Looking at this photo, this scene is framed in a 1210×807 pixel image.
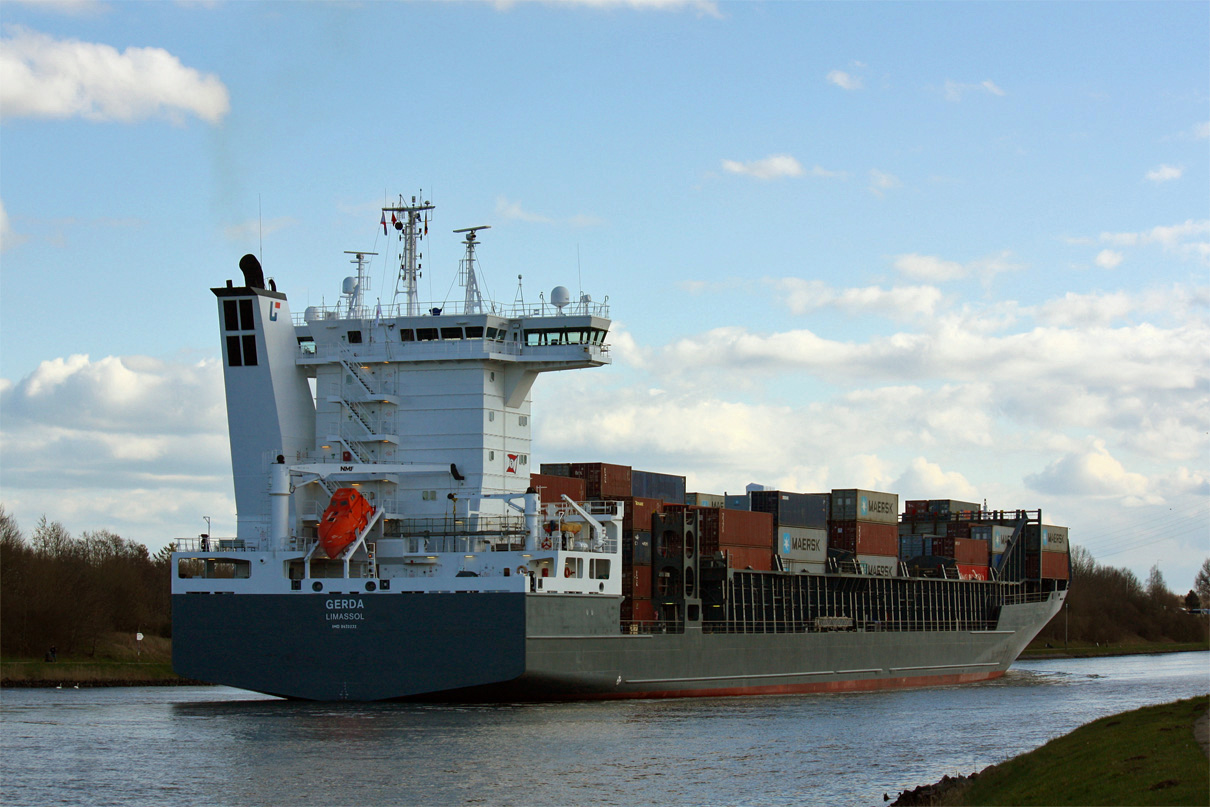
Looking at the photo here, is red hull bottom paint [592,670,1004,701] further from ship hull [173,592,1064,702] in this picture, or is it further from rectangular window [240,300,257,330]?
rectangular window [240,300,257,330]

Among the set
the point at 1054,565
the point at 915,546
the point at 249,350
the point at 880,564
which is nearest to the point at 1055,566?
the point at 1054,565

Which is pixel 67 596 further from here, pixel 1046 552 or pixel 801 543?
pixel 1046 552

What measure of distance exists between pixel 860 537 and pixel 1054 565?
1888cm

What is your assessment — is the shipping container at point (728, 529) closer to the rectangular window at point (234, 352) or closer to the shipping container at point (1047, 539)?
the rectangular window at point (234, 352)

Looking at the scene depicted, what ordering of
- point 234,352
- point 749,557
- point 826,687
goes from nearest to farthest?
point 234,352 < point 749,557 < point 826,687

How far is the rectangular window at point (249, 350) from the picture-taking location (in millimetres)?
42062

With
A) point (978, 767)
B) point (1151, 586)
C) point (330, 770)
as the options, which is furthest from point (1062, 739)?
point (1151, 586)

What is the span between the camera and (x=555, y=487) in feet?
142

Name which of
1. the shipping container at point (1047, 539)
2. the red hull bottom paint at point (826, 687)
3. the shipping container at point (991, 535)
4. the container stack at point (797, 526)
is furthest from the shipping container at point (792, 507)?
the shipping container at point (1047, 539)

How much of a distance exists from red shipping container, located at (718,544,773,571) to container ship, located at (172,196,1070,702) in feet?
0.33

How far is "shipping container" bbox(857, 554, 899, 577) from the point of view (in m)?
56.1

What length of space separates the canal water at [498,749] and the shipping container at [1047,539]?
72.3ft

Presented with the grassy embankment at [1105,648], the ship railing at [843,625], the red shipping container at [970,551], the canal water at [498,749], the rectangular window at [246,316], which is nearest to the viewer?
the canal water at [498,749]

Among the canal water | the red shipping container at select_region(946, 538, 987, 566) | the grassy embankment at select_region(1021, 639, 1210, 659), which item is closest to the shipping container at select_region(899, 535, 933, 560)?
the red shipping container at select_region(946, 538, 987, 566)
